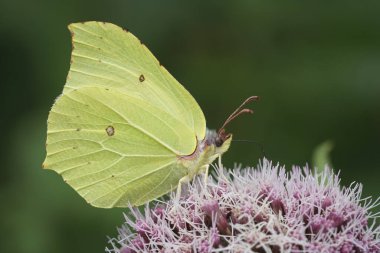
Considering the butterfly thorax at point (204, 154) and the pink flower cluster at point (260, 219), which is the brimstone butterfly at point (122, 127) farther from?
the pink flower cluster at point (260, 219)

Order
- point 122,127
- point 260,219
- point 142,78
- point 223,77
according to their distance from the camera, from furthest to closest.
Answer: point 223,77 < point 122,127 < point 142,78 < point 260,219

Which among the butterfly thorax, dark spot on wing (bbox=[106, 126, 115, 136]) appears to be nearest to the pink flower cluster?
the butterfly thorax

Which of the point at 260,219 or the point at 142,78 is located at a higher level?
the point at 142,78

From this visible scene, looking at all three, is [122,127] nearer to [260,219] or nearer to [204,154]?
[204,154]

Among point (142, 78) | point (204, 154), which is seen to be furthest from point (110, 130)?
point (204, 154)

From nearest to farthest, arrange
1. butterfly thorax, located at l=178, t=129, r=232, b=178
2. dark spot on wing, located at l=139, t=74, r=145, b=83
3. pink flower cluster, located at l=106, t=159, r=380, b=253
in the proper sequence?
pink flower cluster, located at l=106, t=159, r=380, b=253 < butterfly thorax, located at l=178, t=129, r=232, b=178 < dark spot on wing, located at l=139, t=74, r=145, b=83

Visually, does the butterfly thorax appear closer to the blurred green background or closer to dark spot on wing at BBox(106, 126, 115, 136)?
dark spot on wing at BBox(106, 126, 115, 136)
